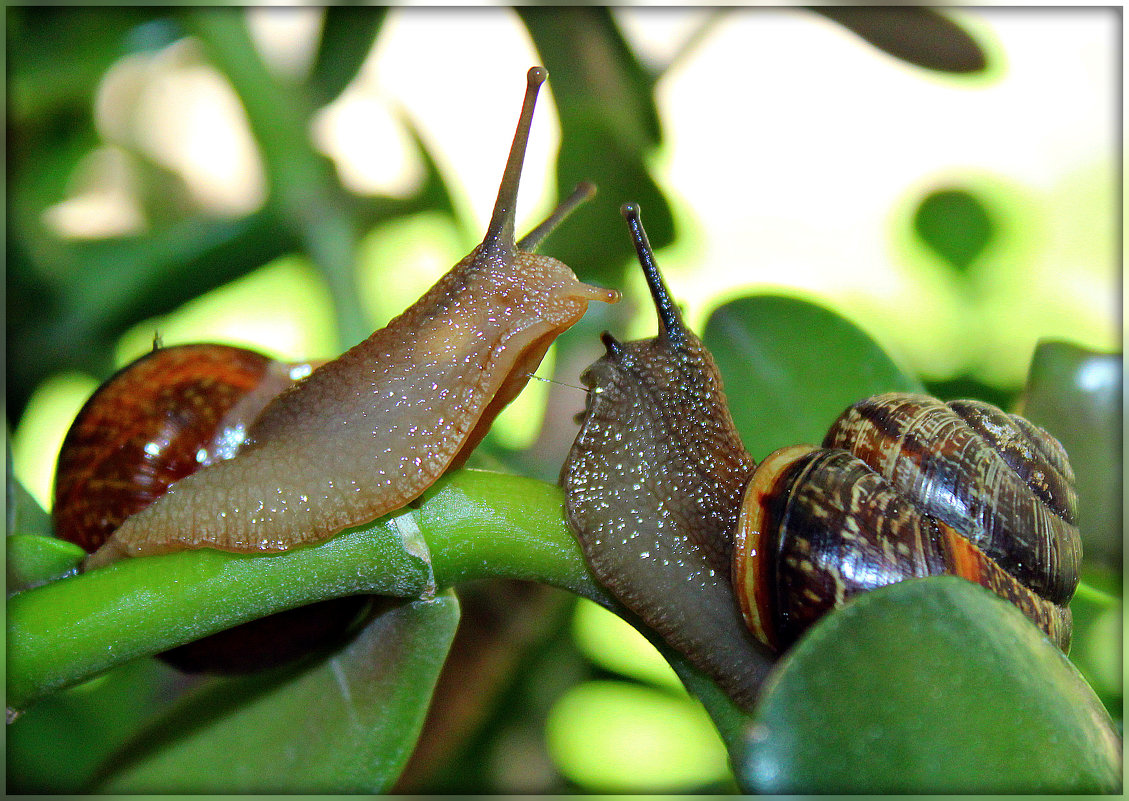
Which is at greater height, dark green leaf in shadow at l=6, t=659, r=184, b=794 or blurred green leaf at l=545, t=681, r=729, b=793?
dark green leaf in shadow at l=6, t=659, r=184, b=794

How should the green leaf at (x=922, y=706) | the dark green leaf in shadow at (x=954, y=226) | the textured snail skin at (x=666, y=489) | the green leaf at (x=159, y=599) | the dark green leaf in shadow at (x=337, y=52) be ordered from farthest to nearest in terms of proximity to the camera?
the dark green leaf in shadow at (x=954, y=226) < the dark green leaf in shadow at (x=337, y=52) < the textured snail skin at (x=666, y=489) < the green leaf at (x=159, y=599) < the green leaf at (x=922, y=706)

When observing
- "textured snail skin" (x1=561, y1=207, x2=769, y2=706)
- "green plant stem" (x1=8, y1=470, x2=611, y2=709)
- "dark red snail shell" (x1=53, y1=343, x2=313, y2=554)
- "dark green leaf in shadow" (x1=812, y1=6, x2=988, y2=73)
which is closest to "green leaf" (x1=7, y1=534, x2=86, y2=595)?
"green plant stem" (x1=8, y1=470, x2=611, y2=709)

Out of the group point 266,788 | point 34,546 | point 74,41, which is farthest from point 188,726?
point 74,41

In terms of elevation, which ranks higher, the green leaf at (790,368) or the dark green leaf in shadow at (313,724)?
the green leaf at (790,368)

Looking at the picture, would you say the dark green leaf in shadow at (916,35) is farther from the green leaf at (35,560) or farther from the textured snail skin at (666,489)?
the green leaf at (35,560)

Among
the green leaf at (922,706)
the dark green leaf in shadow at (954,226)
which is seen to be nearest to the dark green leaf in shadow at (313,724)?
the green leaf at (922,706)

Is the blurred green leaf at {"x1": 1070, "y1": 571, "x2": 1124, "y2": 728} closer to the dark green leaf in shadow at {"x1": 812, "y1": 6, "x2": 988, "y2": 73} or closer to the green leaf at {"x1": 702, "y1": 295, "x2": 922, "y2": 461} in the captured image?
the green leaf at {"x1": 702, "y1": 295, "x2": 922, "y2": 461}

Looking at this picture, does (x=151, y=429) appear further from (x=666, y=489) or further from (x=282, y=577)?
(x=666, y=489)
